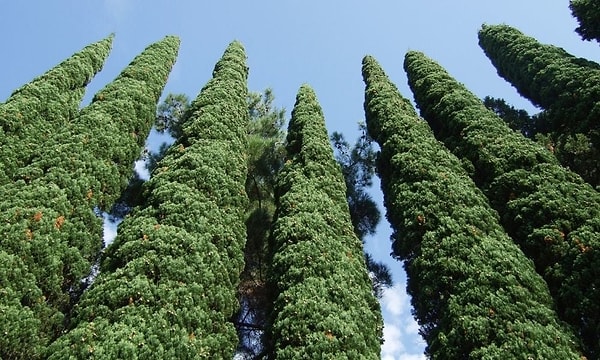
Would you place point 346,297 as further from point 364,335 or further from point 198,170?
point 198,170

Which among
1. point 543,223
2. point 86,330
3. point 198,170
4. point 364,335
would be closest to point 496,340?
point 364,335

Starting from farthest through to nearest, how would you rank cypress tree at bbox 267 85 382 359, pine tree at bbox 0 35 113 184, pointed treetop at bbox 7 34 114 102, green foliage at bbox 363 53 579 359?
1. pointed treetop at bbox 7 34 114 102
2. pine tree at bbox 0 35 113 184
3. cypress tree at bbox 267 85 382 359
4. green foliage at bbox 363 53 579 359

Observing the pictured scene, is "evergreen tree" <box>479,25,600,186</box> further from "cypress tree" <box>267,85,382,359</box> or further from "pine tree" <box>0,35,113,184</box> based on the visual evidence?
"pine tree" <box>0,35,113,184</box>

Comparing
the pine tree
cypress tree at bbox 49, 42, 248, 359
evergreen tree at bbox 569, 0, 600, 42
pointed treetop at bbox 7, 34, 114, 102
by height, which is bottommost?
cypress tree at bbox 49, 42, 248, 359

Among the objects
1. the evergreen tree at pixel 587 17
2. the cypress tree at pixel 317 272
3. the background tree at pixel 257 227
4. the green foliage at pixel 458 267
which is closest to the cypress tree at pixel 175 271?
the cypress tree at pixel 317 272

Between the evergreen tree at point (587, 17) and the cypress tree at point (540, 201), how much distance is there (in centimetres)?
460

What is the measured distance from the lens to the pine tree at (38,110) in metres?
16.4

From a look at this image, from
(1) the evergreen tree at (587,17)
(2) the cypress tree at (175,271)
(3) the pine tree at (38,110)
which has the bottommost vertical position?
(2) the cypress tree at (175,271)

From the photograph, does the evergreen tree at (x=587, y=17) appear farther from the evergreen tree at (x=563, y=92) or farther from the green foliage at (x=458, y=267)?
the green foliage at (x=458, y=267)

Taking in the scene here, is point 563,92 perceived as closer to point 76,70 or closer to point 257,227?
point 257,227

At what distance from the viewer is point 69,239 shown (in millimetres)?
13195

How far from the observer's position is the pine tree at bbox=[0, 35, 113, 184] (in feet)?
53.7

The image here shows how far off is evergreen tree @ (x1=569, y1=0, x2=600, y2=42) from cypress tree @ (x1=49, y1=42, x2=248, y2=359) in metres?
13.2

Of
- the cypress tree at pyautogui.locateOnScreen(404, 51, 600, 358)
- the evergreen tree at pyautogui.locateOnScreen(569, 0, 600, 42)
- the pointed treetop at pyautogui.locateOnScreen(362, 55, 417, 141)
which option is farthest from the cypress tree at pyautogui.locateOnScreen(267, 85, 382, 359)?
the evergreen tree at pyautogui.locateOnScreen(569, 0, 600, 42)
